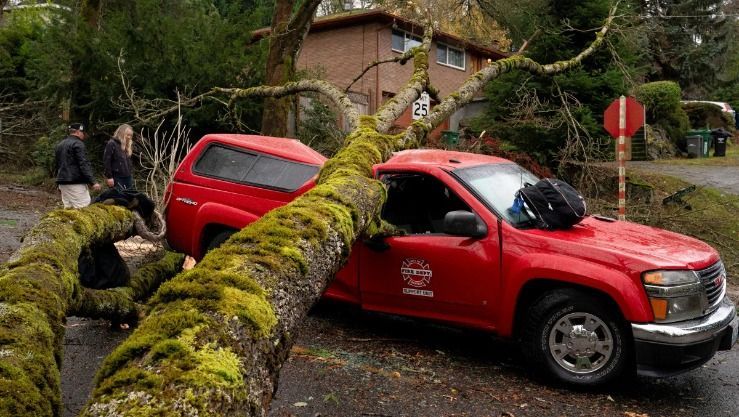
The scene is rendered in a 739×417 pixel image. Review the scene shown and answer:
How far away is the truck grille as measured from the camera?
4906 millimetres

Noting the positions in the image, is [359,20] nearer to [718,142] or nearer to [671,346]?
[718,142]

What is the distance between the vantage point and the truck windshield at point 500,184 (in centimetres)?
551

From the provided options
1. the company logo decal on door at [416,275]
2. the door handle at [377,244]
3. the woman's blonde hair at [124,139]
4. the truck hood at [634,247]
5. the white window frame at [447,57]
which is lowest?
the company logo decal on door at [416,275]

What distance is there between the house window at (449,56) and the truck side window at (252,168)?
23.4 m

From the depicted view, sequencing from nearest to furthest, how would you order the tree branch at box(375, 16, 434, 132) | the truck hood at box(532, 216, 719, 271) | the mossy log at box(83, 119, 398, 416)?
1. the mossy log at box(83, 119, 398, 416)
2. the truck hood at box(532, 216, 719, 271)
3. the tree branch at box(375, 16, 434, 132)

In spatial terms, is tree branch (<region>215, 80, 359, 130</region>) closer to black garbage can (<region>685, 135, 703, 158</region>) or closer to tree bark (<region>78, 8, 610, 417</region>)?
tree bark (<region>78, 8, 610, 417</region>)

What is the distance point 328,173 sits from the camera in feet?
19.9

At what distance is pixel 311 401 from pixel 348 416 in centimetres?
34

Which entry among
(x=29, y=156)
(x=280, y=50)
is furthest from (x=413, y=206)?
(x=29, y=156)

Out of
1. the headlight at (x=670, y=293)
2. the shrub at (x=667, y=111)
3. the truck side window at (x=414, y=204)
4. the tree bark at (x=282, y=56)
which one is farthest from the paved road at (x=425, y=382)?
the shrub at (x=667, y=111)

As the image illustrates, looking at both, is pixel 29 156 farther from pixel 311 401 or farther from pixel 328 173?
pixel 311 401

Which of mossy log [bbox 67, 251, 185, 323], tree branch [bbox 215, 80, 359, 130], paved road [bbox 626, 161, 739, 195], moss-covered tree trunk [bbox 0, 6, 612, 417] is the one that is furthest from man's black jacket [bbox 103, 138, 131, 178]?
paved road [bbox 626, 161, 739, 195]

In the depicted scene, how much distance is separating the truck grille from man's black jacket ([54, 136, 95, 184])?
7741 millimetres

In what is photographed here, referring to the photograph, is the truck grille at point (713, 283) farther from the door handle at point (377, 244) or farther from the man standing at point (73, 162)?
the man standing at point (73, 162)
